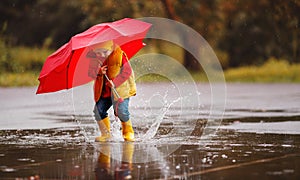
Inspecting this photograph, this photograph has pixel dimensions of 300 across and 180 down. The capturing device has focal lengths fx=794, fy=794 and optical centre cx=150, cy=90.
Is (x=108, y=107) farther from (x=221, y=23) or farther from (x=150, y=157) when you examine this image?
(x=221, y=23)

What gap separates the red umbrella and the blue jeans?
410 millimetres

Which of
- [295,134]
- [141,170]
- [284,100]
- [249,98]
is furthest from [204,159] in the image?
[249,98]

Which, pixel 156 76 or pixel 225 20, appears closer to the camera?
pixel 156 76

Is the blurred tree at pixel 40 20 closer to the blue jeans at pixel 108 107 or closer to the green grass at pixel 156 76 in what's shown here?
the green grass at pixel 156 76

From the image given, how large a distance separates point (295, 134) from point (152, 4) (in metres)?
21.1

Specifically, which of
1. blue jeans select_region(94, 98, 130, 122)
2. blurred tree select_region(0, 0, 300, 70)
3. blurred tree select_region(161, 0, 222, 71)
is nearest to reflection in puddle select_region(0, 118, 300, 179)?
blue jeans select_region(94, 98, 130, 122)

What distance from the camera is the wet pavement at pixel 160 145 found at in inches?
294

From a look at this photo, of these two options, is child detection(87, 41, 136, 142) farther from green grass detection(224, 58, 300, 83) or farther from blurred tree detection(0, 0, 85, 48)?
blurred tree detection(0, 0, 85, 48)

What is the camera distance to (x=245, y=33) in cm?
3516

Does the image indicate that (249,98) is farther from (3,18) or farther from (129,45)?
(3,18)

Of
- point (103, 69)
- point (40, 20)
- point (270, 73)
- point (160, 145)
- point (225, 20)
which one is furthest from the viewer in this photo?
point (40, 20)

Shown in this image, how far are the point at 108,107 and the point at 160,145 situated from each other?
109 cm

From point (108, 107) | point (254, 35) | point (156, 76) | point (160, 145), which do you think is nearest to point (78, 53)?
point (108, 107)

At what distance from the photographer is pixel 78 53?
33.0 ft
